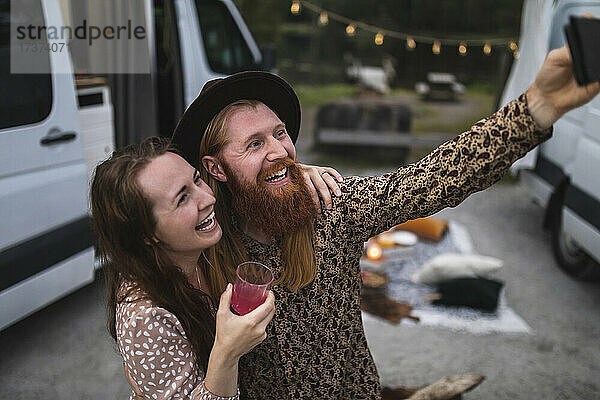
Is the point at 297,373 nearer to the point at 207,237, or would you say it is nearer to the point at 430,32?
the point at 207,237

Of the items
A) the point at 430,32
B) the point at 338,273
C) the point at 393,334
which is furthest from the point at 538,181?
the point at 430,32

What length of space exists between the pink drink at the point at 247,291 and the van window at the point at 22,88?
6.64 feet

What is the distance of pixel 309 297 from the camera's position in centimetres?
165

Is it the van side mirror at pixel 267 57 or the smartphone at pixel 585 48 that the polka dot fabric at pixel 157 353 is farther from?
the van side mirror at pixel 267 57

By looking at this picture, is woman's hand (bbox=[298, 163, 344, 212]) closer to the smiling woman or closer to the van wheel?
the smiling woman

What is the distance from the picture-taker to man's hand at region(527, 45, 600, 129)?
1146 mm

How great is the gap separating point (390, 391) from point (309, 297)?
0.95 meters

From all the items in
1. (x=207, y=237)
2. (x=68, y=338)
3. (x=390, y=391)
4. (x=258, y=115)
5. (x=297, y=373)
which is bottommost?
(x=68, y=338)

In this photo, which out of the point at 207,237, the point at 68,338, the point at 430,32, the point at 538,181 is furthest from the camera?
the point at 430,32

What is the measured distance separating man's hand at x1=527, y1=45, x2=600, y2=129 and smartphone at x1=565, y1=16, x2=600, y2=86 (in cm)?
3

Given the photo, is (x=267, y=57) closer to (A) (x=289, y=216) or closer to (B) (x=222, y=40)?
(B) (x=222, y=40)

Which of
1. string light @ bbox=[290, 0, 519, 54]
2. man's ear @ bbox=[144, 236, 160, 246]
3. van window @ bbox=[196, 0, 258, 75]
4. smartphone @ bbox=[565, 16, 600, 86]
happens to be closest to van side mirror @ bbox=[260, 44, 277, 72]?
van window @ bbox=[196, 0, 258, 75]

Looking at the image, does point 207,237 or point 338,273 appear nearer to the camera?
point 207,237

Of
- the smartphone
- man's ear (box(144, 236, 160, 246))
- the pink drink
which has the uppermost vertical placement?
the smartphone
